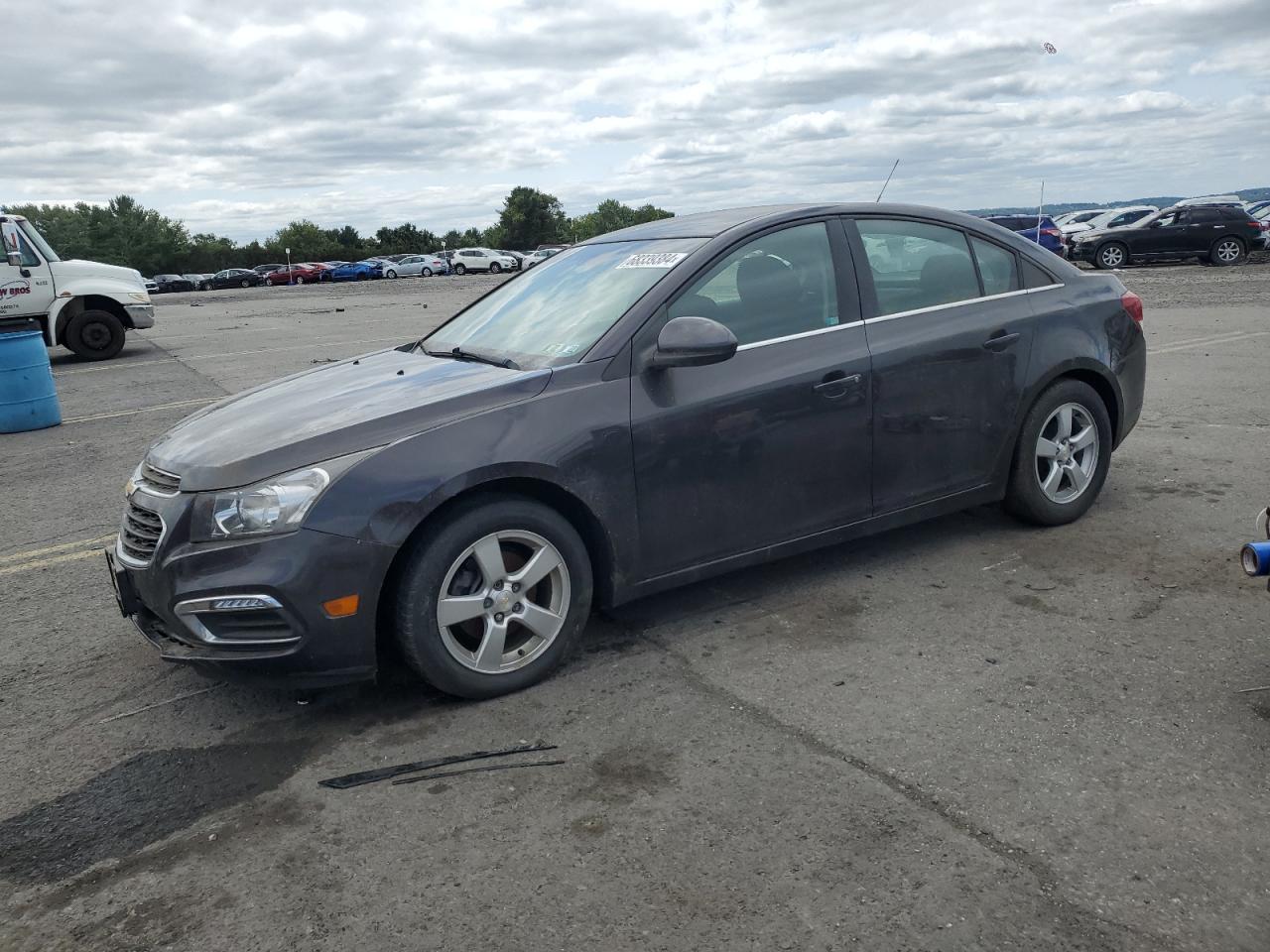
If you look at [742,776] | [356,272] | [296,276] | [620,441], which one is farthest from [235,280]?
[742,776]

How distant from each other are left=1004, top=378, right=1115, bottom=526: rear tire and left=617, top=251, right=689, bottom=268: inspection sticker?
1.88m

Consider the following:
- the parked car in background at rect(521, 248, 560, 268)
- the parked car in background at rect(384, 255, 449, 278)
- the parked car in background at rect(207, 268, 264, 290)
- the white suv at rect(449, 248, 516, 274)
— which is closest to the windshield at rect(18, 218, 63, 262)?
the parked car in background at rect(521, 248, 560, 268)

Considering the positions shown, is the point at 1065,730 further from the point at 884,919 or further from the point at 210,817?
the point at 210,817

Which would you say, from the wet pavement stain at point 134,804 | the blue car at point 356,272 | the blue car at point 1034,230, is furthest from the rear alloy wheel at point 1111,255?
the blue car at point 356,272

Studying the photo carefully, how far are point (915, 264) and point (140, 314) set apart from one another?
14846 millimetres

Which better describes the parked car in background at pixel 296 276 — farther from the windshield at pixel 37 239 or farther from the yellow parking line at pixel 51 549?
the yellow parking line at pixel 51 549

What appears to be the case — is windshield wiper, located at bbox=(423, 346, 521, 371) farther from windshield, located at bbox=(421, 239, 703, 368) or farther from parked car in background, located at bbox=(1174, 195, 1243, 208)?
parked car in background, located at bbox=(1174, 195, 1243, 208)

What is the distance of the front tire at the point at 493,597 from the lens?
347 centimetres

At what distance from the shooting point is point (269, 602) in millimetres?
Result: 3297

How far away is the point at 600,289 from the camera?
4.35 metres

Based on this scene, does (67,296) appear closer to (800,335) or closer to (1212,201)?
(800,335)

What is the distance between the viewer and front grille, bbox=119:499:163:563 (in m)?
3.55

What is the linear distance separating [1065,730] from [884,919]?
114cm

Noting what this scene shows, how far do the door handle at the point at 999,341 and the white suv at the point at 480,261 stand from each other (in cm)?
5765
